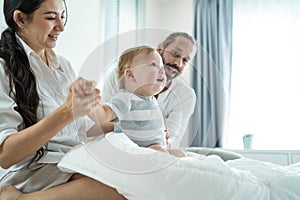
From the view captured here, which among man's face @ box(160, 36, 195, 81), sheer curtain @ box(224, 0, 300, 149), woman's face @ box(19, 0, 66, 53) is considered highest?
woman's face @ box(19, 0, 66, 53)

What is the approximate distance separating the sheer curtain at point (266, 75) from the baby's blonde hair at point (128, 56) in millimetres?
2232

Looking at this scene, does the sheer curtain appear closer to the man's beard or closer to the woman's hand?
the man's beard

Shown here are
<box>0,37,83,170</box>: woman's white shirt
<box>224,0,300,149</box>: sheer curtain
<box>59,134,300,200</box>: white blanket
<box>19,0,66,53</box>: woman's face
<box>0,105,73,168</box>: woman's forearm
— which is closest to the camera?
<box>59,134,300,200</box>: white blanket

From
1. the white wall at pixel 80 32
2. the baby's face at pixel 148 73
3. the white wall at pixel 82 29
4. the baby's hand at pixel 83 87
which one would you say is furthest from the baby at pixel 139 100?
the white wall at pixel 80 32

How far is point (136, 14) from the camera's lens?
2.75 m

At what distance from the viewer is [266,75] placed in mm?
2955

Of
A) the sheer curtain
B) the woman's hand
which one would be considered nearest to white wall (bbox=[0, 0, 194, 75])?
the sheer curtain

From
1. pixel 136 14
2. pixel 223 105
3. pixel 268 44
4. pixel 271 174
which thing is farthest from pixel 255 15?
pixel 271 174

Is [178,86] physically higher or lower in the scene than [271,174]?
higher

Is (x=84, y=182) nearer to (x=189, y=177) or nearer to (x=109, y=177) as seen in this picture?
(x=109, y=177)

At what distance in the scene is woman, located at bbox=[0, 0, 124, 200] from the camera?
2.61ft

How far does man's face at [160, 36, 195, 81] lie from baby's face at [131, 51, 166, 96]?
31 mm

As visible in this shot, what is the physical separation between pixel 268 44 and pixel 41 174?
96.3 inches

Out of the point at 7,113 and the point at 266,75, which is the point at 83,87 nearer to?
the point at 7,113
